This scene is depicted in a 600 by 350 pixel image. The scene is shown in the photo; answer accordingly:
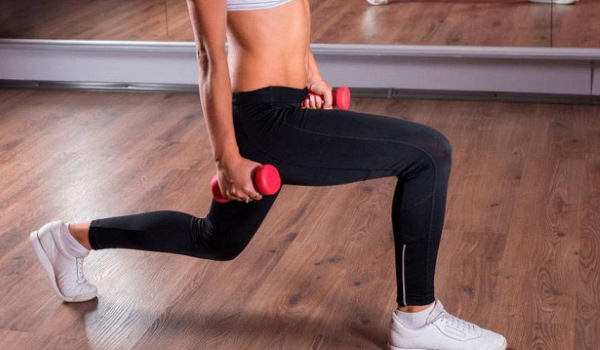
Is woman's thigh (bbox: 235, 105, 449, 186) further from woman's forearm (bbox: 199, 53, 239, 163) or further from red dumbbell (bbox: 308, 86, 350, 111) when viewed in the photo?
red dumbbell (bbox: 308, 86, 350, 111)

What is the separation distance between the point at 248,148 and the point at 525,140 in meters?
2.09

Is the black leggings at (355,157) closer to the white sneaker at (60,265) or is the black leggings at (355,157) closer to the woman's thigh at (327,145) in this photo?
the woman's thigh at (327,145)

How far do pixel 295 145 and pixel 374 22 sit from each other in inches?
98.0

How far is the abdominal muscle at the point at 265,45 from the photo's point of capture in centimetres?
195

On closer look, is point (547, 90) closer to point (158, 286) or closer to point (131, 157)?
point (131, 157)

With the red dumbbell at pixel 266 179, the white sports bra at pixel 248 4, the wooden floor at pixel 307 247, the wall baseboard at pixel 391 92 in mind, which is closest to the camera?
the red dumbbell at pixel 266 179

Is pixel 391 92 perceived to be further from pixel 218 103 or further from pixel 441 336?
pixel 218 103

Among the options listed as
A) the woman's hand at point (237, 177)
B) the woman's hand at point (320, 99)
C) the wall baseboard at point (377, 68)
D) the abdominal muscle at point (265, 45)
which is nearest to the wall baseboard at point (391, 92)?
the wall baseboard at point (377, 68)

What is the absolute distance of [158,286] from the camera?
2.63m

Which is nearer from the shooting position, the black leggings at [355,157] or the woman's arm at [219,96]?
the woman's arm at [219,96]

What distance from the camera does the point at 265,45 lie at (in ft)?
6.48

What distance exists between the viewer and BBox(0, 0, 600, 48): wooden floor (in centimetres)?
415

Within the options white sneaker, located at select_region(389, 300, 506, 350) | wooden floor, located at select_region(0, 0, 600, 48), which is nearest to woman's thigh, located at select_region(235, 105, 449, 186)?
white sneaker, located at select_region(389, 300, 506, 350)

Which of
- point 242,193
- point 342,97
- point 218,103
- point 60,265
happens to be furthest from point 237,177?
point 60,265
